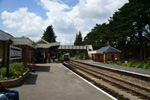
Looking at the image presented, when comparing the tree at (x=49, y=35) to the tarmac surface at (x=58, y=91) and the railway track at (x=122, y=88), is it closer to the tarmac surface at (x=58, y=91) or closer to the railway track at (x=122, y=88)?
the railway track at (x=122, y=88)

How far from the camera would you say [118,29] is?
43.2 meters

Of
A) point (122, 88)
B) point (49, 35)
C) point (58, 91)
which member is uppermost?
point (49, 35)

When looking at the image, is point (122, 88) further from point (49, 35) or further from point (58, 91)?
point (49, 35)

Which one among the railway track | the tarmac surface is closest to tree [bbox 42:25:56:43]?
the railway track

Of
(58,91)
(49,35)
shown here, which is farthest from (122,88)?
(49,35)

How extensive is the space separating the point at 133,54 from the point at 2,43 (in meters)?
49.8

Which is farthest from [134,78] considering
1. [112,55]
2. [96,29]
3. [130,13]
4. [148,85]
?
[96,29]

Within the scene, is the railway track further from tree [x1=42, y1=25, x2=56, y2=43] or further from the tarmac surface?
tree [x1=42, y1=25, x2=56, y2=43]

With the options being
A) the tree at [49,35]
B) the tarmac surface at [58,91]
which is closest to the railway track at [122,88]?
the tarmac surface at [58,91]

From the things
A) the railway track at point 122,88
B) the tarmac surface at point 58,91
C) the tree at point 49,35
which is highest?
the tree at point 49,35

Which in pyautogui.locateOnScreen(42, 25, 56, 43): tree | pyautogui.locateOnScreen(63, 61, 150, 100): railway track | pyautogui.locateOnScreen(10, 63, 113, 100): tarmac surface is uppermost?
pyautogui.locateOnScreen(42, 25, 56, 43): tree

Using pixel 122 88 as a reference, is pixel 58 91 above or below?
above

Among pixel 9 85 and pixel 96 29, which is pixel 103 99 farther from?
pixel 96 29

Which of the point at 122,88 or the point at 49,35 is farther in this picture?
the point at 49,35
